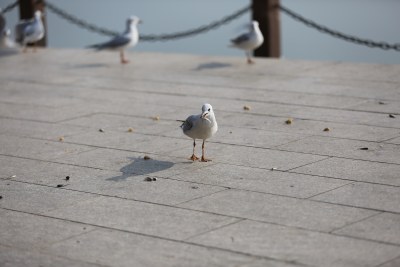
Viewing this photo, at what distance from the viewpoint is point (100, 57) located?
49.9 feet

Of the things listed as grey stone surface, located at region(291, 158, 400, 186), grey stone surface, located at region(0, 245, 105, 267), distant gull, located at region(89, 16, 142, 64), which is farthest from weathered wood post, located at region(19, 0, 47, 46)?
grey stone surface, located at region(0, 245, 105, 267)

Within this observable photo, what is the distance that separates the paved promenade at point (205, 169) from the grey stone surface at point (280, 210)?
0.02 meters

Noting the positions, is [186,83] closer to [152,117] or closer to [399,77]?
[152,117]

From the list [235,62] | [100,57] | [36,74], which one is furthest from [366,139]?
[100,57]

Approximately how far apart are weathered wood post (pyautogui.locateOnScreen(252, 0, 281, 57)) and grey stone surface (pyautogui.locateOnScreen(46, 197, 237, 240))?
27.0ft

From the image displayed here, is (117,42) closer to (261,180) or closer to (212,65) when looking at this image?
(212,65)

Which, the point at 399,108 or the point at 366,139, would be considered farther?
the point at 399,108

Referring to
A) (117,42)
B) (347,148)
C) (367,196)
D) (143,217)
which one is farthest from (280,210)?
(117,42)

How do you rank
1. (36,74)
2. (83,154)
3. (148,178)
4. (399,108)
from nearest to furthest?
(148,178) → (83,154) → (399,108) → (36,74)

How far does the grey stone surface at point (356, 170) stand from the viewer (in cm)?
750

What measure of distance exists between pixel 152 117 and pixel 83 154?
5.62 ft

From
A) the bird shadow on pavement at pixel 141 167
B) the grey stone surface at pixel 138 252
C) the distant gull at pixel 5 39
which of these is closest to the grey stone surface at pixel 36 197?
the bird shadow on pavement at pixel 141 167

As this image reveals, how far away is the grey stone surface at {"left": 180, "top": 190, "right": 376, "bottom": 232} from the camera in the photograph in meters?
6.46

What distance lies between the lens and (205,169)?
8.04 m
